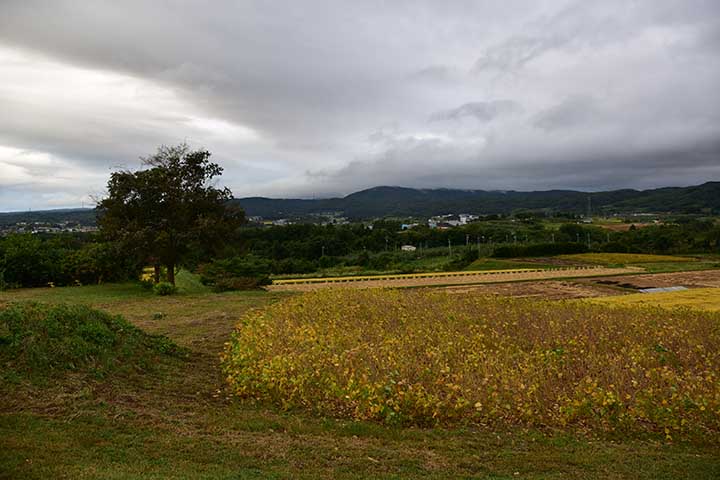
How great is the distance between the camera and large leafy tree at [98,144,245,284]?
22547 mm

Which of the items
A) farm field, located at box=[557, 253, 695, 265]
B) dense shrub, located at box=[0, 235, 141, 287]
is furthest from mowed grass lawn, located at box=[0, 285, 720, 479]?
farm field, located at box=[557, 253, 695, 265]

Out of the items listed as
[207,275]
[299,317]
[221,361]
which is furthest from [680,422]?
[207,275]

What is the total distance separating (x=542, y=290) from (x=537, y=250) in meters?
30.4

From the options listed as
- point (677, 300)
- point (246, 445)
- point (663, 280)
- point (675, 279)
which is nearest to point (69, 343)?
point (246, 445)

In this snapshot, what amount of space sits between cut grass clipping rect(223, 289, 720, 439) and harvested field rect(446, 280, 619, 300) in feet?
35.4

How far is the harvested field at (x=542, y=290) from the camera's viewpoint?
998 inches

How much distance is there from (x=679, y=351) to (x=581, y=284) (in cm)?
2003

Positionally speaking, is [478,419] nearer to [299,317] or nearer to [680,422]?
[680,422]

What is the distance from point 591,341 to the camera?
37.8ft

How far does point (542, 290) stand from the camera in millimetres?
27391

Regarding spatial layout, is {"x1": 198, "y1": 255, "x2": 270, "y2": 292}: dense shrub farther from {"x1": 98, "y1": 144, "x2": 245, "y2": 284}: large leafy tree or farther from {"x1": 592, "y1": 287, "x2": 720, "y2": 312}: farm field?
{"x1": 592, "y1": 287, "x2": 720, "y2": 312}: farm field

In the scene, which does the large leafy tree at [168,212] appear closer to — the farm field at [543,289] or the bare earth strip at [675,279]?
the farm field at [543,289]

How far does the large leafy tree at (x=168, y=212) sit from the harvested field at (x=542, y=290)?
461 inches

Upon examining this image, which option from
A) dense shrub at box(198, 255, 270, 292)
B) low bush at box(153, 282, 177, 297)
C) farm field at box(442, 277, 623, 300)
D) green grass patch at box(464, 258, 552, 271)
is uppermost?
low bush at box(153, 282, 177, 297)
